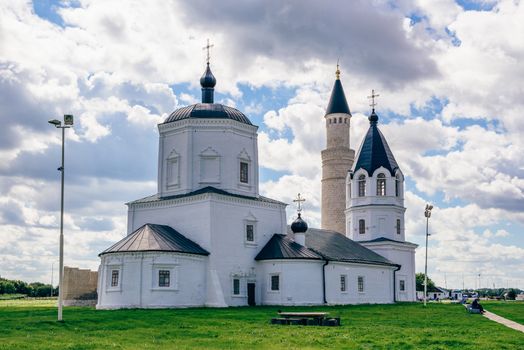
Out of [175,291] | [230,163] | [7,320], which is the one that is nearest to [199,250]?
[175,291]

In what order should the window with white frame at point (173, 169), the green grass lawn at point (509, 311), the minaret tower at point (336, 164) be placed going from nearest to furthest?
the green grass lawn at point (509, 311) < the window with white frame at point (173, 169) < the minaret tower at point (336, 164)

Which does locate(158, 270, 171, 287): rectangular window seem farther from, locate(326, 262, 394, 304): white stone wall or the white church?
locate(326, 262, 394, 304): white stone wall

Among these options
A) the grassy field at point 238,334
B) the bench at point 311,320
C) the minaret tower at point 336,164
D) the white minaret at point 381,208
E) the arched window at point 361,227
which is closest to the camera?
the grassy field at point 238,334

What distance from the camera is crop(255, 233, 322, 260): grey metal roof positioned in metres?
41.9

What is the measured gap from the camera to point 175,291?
37.5 meters

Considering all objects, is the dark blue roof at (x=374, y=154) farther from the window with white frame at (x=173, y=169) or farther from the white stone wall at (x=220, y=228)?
the window with white frame at (x=173, y=169)

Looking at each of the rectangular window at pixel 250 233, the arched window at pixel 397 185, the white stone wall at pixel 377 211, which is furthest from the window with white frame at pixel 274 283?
the arched window at pixel 397 185

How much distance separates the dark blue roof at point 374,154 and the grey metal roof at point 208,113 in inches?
664

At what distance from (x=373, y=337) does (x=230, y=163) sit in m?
23.7

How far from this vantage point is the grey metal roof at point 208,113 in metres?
43.0

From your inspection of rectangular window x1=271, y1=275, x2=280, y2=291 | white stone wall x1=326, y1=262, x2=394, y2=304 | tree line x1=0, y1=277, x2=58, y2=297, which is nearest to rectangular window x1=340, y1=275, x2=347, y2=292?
white stone wall x1=326, y1=262, x2=394, y2=304

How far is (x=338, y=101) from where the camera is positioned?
65.9 metres

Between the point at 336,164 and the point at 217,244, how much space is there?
2702 cm

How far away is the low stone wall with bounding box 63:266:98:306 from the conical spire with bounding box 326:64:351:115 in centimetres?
2953
